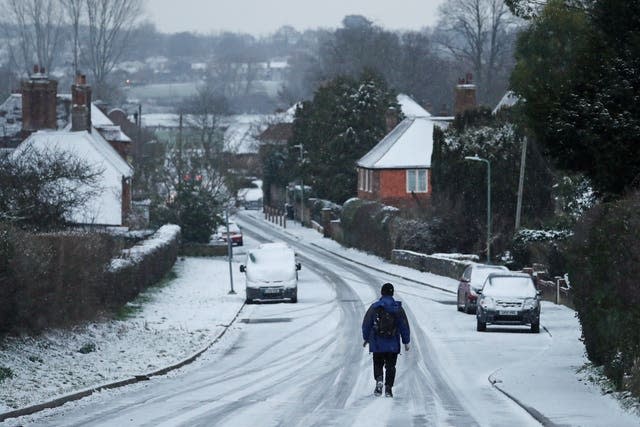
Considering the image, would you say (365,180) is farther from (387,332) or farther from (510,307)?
(387,332)

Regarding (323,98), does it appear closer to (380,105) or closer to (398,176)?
(380,105)

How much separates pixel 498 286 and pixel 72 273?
1213cm

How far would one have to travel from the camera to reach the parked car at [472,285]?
4138 centimetres

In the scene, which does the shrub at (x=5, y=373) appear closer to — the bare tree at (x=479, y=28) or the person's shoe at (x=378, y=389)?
the person's shoe at (x=378, y=389)

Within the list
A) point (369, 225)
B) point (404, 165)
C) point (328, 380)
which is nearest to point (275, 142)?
point (404, 165)

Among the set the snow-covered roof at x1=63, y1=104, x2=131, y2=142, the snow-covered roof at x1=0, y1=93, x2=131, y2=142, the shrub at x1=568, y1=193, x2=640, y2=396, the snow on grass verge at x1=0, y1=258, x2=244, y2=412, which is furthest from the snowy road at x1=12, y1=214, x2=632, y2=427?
the snow-covered roof at x1=63, y1=104, x2=131, y2=142

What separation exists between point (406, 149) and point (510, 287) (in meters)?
51.5

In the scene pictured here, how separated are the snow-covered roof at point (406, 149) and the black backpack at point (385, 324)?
211 ft

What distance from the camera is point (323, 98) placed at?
103m

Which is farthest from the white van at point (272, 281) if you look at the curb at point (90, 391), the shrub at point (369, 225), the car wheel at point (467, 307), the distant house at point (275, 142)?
the distant house at point (275, 142)

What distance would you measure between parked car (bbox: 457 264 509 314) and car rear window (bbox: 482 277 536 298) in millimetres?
4410

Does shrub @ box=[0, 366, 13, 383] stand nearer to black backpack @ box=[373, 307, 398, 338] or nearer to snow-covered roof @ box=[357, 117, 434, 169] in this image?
black backpack @ box=[373, 307, 398, 338]

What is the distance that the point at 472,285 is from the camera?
4156 centimetres

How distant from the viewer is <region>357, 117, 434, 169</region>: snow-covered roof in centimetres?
8556
